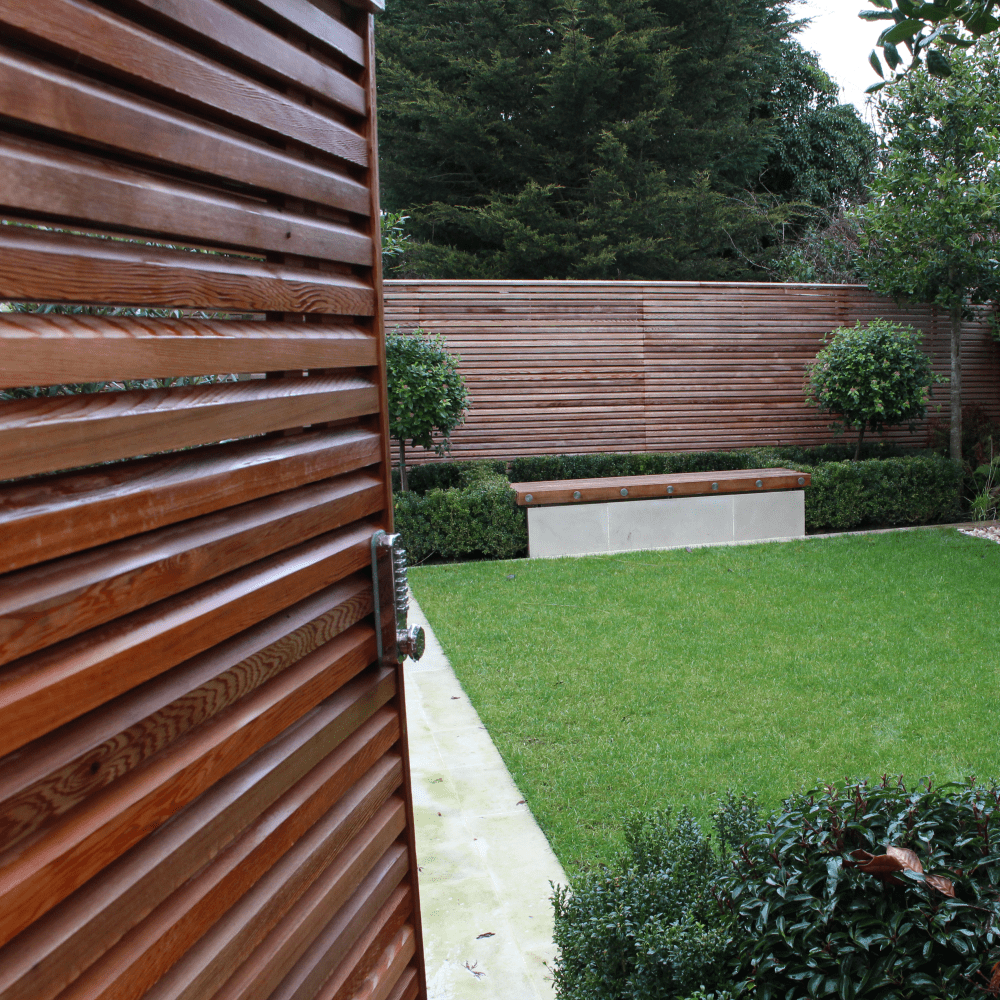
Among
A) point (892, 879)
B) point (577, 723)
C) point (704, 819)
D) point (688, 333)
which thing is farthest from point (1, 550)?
point (688, 333)

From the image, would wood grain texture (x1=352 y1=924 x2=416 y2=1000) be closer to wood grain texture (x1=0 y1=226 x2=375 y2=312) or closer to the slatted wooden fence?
wood grain texture (x1=0 y1=226 x2=375 y2=312)

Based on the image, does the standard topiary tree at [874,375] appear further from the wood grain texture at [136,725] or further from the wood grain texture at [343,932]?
the wood grain texture at [136,725]

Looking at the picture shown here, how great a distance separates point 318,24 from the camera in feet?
4.88

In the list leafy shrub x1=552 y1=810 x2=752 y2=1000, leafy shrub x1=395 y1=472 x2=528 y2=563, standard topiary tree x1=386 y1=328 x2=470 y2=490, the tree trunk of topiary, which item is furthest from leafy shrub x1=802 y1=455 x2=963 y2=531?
leafy shrub x1=552 y1=810 x2=752 y2=1000

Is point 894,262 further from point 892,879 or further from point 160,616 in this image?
point 160,616

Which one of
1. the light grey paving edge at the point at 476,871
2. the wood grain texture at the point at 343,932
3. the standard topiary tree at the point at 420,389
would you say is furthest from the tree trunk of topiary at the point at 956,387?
the wood grain texture at the point at 343,932

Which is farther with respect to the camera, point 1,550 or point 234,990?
point 234,990

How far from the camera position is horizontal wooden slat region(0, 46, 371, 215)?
854 mm

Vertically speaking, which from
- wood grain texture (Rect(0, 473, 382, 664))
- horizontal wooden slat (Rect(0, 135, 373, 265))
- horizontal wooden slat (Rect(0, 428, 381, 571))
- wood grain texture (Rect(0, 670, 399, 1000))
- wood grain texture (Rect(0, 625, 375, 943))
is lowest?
wood grain texture (Rect(0, 670, 399, 1000))

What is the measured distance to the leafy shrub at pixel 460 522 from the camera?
771 cm

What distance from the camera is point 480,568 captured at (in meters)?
7.42

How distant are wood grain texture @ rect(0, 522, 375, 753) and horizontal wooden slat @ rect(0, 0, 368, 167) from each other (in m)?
0.64

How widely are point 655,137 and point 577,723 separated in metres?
14.7

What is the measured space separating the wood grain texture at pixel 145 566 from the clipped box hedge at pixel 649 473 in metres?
6.11
